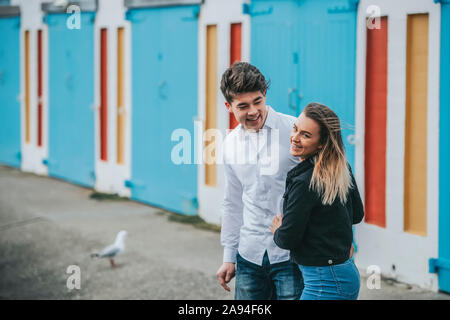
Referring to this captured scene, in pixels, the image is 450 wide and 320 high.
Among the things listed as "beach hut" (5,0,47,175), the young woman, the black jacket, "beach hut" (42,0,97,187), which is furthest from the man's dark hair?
"beach hut" (5,0,47,175)

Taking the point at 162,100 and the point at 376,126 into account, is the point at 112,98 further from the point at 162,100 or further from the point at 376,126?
the point at 376,126

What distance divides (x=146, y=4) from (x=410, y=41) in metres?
4.21

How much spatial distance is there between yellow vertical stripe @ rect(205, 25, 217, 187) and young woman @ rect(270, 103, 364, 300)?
→ 16.7ft

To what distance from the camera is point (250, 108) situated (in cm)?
329

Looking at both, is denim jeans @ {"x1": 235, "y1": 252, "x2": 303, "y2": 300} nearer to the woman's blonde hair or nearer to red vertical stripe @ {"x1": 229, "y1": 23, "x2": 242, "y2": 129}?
the woman's blonde hair

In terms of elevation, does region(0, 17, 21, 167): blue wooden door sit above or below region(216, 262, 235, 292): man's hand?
above

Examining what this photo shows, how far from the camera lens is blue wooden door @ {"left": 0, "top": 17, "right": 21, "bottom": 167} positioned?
42.0 ft

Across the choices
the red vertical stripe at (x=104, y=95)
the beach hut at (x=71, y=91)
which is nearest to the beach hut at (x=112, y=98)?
the red vertical stripe at (x=104, y=95)

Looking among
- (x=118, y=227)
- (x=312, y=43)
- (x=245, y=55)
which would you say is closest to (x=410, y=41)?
(x=312, y=43)

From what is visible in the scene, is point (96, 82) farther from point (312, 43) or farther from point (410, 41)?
point (410, 41)

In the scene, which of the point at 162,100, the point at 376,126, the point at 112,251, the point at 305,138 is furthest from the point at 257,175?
the point at 162,100

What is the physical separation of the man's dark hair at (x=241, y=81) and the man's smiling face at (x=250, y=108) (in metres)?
0.02

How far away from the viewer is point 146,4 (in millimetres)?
8953

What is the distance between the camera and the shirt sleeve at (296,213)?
2.99 metres
